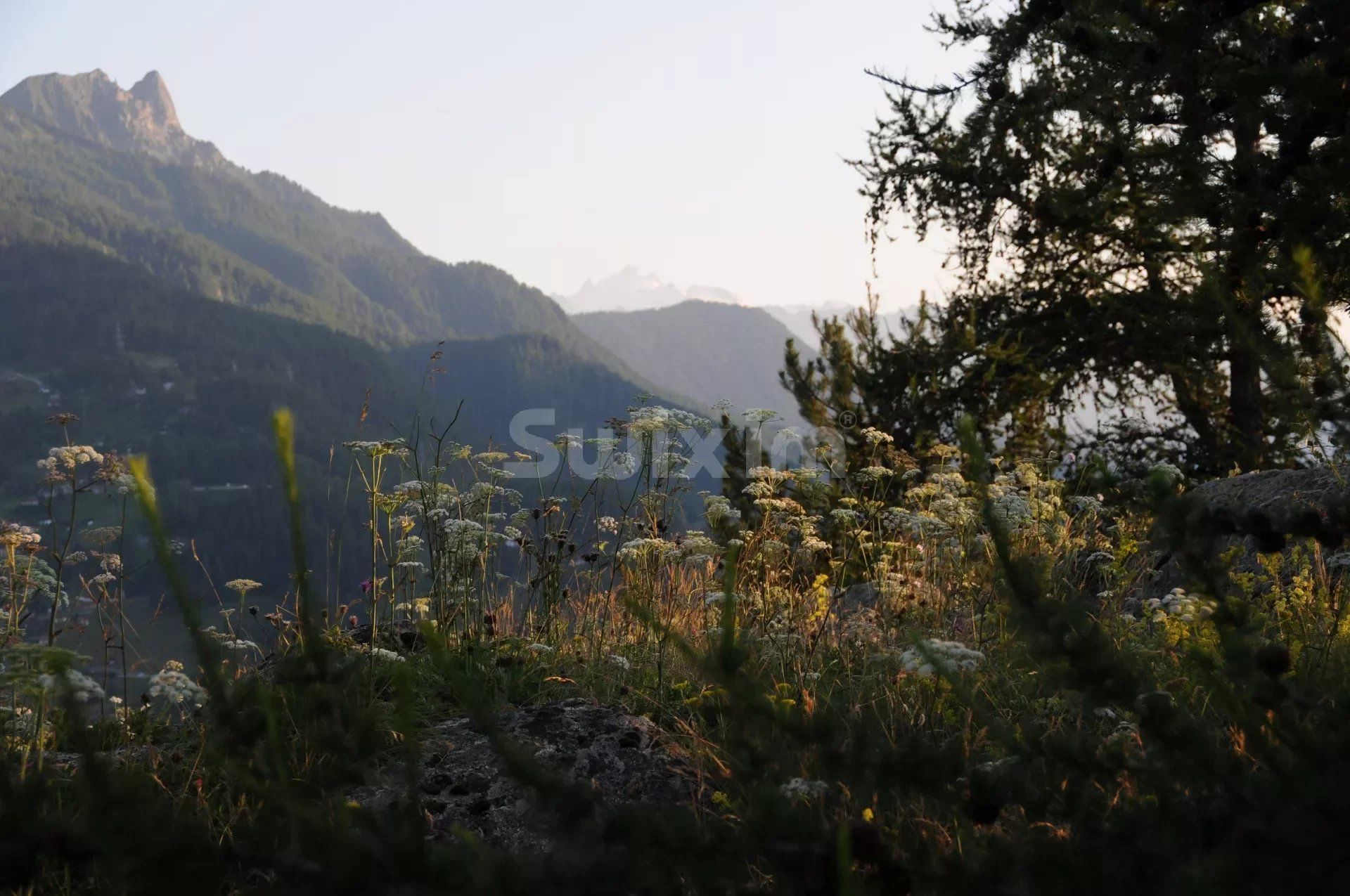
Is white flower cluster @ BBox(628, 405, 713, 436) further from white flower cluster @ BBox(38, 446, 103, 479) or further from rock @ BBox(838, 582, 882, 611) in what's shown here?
white flower cluster @ BBox(38, 446, 103, 479)

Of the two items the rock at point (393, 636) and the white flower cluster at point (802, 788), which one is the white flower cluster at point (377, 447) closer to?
the rock at point (393, 636)

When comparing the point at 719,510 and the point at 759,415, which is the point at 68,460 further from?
the point at 759,415

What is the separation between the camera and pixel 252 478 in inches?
6403

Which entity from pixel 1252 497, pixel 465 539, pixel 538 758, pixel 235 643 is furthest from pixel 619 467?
pixel 1252 497

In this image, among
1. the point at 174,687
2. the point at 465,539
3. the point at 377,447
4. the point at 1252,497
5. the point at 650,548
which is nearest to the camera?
the point at 174,687

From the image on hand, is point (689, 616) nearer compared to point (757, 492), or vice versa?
point (689, 616)

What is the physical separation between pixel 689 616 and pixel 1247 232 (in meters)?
3.35

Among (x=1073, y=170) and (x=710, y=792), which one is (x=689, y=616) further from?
(x=1073, y=170)

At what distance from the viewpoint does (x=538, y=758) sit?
2912 millimetres

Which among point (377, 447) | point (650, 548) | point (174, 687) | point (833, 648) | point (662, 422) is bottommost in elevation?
point (833, 648)

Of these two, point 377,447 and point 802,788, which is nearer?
point 802,788

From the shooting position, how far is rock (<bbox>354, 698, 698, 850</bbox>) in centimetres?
304

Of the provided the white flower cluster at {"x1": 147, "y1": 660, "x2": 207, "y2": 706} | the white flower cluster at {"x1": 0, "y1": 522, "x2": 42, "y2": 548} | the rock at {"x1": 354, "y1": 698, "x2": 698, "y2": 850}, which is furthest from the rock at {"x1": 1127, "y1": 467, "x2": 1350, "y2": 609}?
the white flower cluster at {"x1": 0, "y1": 522, "x2": 42, "y2": 548}

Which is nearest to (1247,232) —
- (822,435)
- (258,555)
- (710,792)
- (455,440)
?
(710,792)
